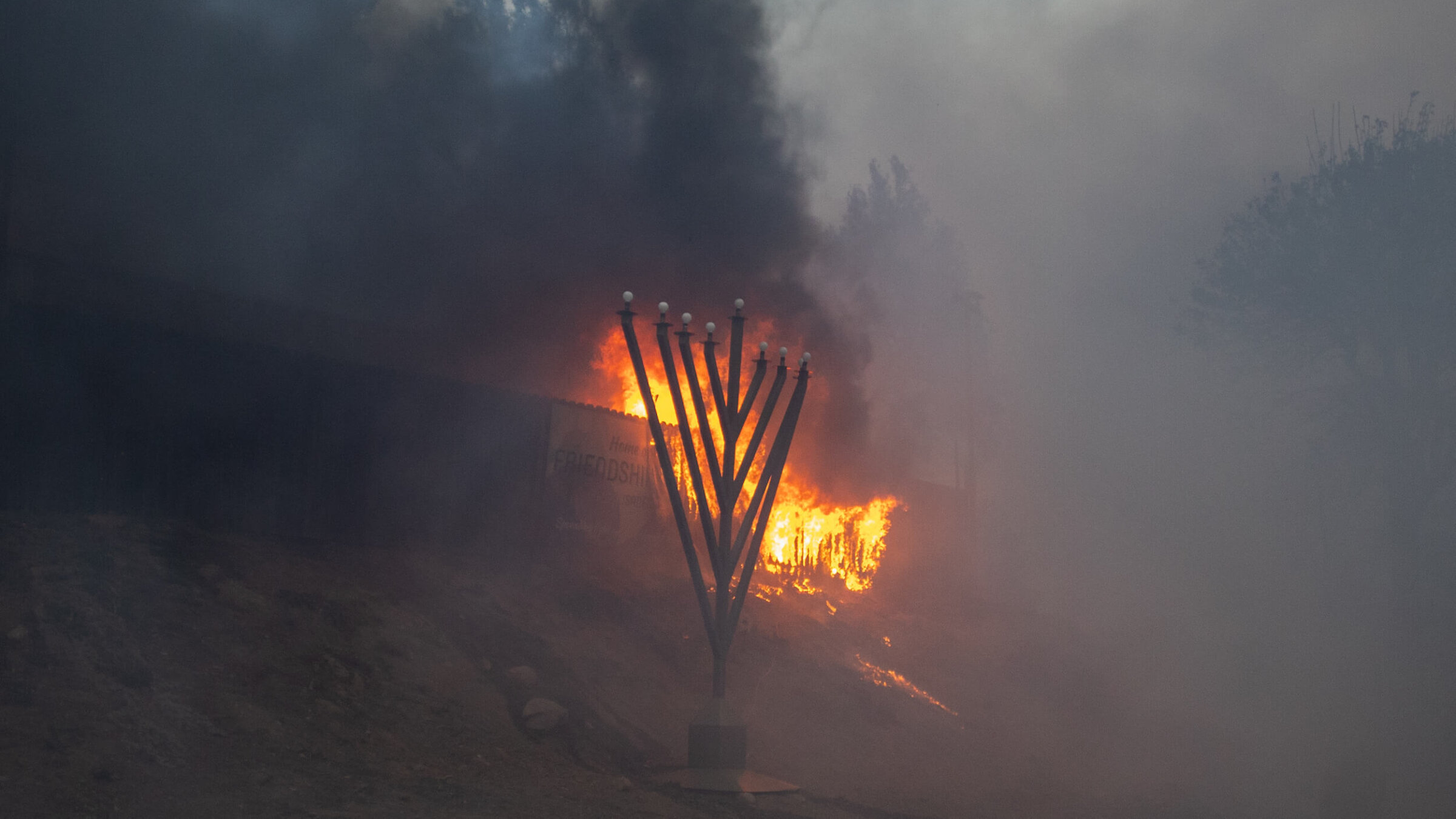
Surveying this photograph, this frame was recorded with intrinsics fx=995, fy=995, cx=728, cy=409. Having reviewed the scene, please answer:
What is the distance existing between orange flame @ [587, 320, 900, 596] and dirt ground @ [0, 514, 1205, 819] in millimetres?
2639

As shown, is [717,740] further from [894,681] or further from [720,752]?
[894,681]

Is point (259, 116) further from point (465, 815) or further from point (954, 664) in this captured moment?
point (954, 664)

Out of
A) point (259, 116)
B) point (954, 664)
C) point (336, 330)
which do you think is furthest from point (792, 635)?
point (259, 116)

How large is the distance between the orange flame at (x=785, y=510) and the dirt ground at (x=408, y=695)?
8.66 ft

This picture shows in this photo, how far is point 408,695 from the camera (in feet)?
36.1

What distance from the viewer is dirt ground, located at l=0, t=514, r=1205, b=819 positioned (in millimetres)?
8242

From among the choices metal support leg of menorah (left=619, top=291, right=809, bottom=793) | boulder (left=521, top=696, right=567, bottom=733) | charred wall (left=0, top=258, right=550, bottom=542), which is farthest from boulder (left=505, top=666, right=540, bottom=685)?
charred wall (left=0, top=258, right=550, bottom=542)

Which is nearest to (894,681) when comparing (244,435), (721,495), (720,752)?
(721,495)

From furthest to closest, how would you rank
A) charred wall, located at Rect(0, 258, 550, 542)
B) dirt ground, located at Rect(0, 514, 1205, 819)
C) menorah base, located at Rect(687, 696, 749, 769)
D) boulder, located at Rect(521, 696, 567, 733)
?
charred wall, located at Rect(0, 258, 550, 542), boulder, located at Rect(521, 696, 567, 733), menorah base, located at Rect(687, 696, 749, 769), dirt ground, located at Rect(0, 514, 1205, 819)

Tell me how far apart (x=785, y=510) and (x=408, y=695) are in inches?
411

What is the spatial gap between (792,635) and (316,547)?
8297 mm

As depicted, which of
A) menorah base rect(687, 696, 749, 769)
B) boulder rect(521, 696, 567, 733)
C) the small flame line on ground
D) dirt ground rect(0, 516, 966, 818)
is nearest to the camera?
dirt ground rect(0, 516, 966, 818)

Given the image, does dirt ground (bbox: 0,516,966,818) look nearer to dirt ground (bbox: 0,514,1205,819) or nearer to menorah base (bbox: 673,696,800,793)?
dirt ground (bbox: 0,514,1205,819)

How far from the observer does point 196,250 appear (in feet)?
51.3
